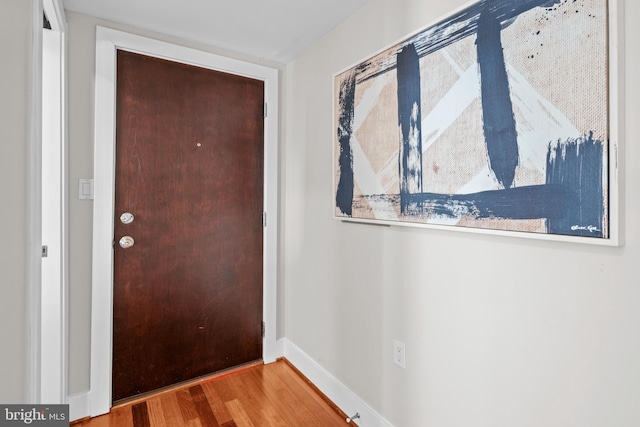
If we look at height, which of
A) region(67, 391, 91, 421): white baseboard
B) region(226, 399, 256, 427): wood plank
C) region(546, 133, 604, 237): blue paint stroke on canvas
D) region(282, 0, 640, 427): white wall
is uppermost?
region(546, 133, 604, 237): blue paint stroke on canvas

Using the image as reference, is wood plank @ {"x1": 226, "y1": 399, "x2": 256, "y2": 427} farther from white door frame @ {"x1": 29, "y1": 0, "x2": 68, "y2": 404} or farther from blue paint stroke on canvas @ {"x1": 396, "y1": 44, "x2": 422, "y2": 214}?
blue paint stroke on canvas @ {"x1": 396, "y1": 44, "x2": 422, "y2": 214}

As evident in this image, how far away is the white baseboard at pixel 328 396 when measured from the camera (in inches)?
65.7

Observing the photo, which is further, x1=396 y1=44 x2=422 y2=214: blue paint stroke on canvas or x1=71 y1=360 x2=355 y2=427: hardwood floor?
x1=71 y1=360 x2=355 y2=427: hardwood floor

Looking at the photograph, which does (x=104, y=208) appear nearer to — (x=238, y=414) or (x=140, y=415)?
(x=140, y=415)

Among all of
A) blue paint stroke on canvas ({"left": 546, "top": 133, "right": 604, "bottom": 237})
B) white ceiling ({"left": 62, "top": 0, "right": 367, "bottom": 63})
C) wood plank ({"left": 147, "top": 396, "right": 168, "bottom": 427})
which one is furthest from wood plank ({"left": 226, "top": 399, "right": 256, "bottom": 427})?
white ceiling ({"left": 62, "top": 0, "right": 367, "bottom": 63})

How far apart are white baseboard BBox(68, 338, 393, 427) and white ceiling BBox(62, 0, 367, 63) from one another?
1.99m

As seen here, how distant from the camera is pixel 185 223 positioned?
2.08 m

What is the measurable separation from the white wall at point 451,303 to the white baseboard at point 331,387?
0.13ft

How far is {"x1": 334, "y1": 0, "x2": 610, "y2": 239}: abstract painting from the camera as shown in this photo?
91 cm

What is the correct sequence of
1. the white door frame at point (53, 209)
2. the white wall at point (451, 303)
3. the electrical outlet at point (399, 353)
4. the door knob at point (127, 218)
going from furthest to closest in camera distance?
the door knob at point (127, 218)
the white door frame at point (53, 209)
the electrical outlet at point (399, 353)
the white wall at point (451, 303)

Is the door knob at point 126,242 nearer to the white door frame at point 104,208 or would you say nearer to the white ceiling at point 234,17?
the white door frame at point 104,208

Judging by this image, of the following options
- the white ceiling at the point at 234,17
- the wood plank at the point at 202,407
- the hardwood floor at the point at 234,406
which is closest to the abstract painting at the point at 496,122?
the white ceiling at the point at 234,17
